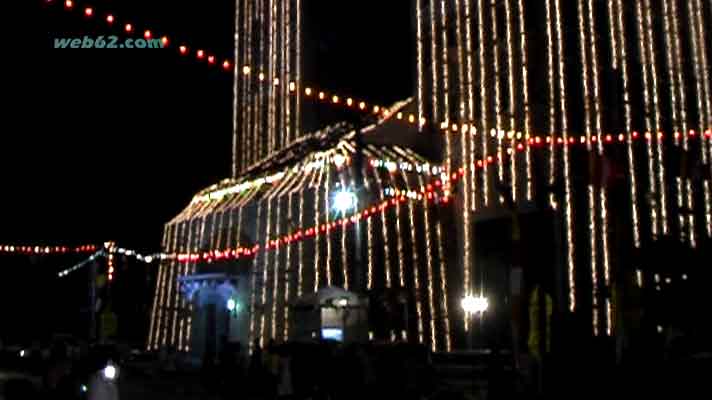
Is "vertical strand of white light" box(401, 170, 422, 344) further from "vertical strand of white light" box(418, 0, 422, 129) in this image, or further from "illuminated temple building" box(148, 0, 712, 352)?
"vertical strand of white light" box(418, 0, 422, 129)

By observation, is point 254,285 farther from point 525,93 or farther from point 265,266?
point 525,93

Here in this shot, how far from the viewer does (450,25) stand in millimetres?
26609

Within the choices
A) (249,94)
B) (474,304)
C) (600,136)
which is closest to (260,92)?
(249,94)

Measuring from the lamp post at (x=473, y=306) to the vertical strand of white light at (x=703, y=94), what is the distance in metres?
6.36

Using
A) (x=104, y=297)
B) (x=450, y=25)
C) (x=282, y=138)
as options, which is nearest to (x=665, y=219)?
(x=450, y=25)

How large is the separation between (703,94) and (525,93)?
4466 mm

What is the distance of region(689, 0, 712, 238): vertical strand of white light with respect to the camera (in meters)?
22.1

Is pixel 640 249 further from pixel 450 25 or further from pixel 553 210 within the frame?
pixel 450 25

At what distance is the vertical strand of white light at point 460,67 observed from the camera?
1006 inches

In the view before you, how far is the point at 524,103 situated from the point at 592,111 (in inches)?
77.0

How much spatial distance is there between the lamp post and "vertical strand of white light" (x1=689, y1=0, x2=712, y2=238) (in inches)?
250

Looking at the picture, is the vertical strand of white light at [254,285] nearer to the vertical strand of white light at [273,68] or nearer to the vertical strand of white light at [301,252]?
the vertical strand of white light at [301,252]

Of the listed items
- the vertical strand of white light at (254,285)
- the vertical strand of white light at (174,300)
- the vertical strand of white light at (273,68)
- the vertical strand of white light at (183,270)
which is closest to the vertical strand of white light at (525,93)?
the vertical strand of white light at (254,285)

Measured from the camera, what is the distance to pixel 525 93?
77.9 ft
